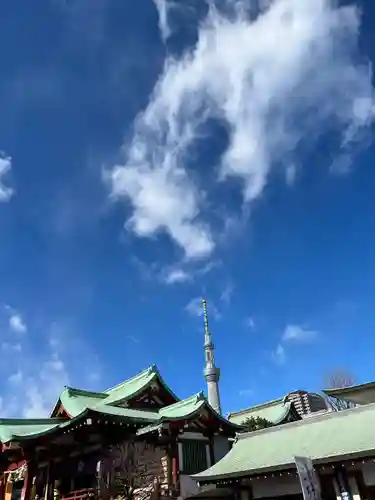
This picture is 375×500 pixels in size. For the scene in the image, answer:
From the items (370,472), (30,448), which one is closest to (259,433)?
(370,472)

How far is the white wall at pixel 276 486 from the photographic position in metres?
18.9

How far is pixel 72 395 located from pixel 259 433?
43.7 ft

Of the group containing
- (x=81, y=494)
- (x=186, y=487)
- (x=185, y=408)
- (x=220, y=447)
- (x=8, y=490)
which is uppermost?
(x=185, y=408)

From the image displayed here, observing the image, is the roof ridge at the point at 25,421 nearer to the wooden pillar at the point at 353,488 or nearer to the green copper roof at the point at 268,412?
the green copper roof at the point at 268,412

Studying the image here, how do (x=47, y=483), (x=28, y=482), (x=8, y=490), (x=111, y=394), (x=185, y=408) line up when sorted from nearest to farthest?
1. (x=28, y=482)
2. (x=47, y=483)
3. (x=185, y=408)
4. (x=8, y=490)
5. (x=111, y=394)

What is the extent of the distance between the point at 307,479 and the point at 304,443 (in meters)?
5.91

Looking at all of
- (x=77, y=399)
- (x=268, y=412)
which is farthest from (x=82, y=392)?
(x=268, y=412)

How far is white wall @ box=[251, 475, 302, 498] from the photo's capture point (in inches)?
744

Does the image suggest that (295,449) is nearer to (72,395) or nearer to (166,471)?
(166,471)

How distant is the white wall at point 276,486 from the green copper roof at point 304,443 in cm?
81

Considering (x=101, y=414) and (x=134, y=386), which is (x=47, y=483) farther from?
(x=134, y=386)

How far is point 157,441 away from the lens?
2409 centimetres

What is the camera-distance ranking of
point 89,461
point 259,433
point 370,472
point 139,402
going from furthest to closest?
1. point 139,402
2. point 89,461
3. point 259,433
4. point 370,472

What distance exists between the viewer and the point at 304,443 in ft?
65.8
